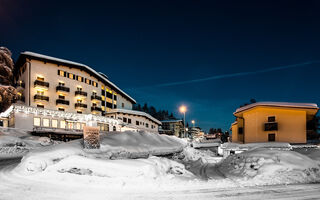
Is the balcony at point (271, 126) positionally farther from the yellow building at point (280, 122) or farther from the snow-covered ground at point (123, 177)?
the snow-covered ground at point (123, 177)

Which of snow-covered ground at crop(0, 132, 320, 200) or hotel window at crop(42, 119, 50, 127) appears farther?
hotel window at crop(42, 119, 50, 127)

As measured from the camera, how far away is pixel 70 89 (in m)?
45.7

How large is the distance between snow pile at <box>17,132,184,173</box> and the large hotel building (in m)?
16.9

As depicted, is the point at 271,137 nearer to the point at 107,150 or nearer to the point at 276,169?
the point at 276,169

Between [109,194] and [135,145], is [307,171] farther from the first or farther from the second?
[135,145]

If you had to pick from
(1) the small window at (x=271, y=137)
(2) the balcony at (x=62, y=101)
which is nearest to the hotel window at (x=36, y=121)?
(2) the balcony at (x=62, y=101)

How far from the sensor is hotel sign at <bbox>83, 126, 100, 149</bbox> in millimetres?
11133

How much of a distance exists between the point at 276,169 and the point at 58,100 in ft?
145

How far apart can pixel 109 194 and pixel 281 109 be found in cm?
2836

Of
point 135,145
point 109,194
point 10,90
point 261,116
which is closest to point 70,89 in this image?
point 10,90

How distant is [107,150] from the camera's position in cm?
1228

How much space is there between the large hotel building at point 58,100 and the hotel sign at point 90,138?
20889 mm

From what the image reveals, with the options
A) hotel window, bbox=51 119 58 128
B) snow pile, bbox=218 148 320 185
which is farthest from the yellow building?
hotel window, bbox=51 119 58 128

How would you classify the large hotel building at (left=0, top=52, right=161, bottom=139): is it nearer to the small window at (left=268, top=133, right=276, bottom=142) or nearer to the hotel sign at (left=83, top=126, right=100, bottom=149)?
the hotel sign at (left=83, top=126, right=100, bottom=149)
